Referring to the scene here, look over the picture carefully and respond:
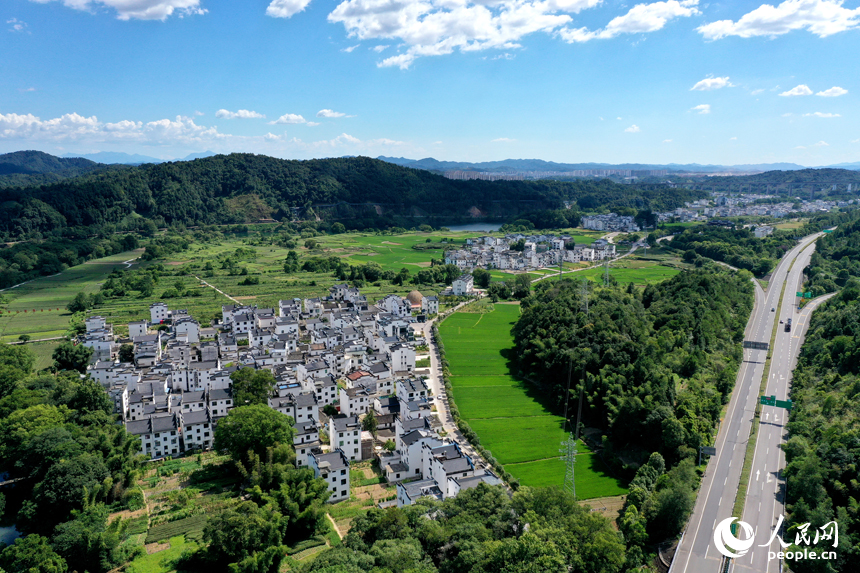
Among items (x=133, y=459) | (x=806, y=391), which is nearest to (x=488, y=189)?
(x=806, y=391)

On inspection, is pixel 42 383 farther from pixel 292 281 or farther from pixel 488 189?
pixel 488 189

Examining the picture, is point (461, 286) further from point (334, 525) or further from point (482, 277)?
point (334, 525)

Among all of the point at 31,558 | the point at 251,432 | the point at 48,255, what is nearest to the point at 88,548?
the point at 31,558

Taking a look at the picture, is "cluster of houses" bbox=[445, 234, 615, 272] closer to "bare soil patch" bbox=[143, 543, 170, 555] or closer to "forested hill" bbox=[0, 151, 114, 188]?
"bare soil patch" bbox=[143, 543, 170, 555]

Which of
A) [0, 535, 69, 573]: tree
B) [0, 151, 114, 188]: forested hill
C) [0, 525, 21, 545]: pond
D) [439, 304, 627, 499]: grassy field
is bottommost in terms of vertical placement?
[0, 525, 21, 545]: pond

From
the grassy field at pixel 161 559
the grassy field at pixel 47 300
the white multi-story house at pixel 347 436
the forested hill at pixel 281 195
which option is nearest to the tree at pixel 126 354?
the grassy field at pixel 47 300

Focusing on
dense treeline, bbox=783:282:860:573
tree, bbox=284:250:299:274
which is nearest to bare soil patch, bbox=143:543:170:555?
dense treeline, bbox=783:282:860:573
